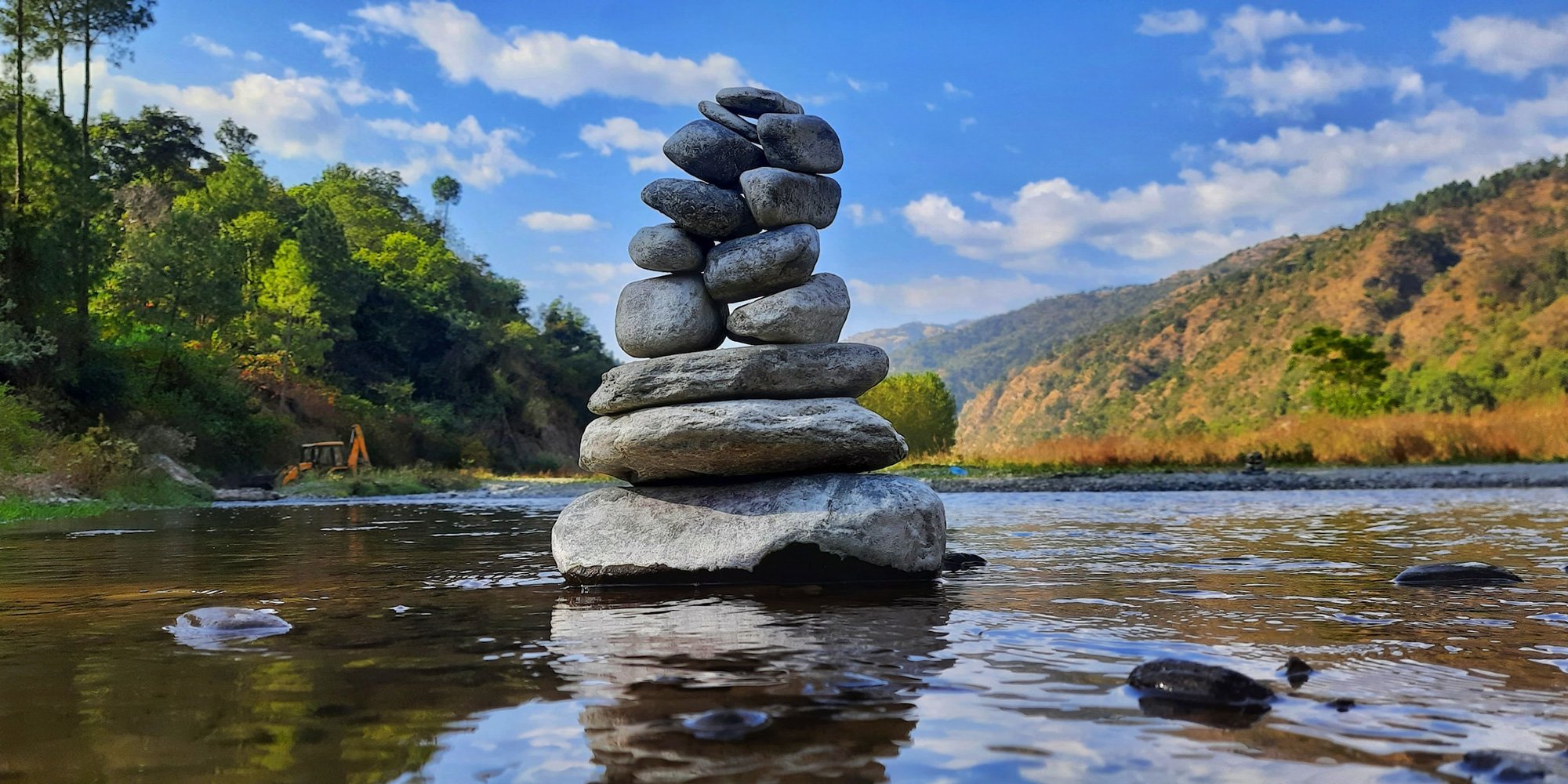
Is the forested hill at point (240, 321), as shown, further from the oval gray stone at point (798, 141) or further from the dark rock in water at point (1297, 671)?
the dark rock in water at point (1297, 671)

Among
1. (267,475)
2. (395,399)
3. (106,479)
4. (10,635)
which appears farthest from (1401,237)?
(10,635)

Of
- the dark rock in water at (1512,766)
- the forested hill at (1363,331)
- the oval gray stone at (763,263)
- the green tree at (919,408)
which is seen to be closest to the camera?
the dark rock in water at (1512,766)

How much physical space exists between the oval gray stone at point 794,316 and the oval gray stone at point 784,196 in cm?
58

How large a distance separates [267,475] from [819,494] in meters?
32.5

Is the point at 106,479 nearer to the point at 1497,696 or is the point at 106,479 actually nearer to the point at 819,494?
the point at 819,494

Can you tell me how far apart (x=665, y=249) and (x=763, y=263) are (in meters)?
0.86

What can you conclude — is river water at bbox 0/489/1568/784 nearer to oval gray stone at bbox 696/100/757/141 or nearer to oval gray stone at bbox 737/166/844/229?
oval gray stone at bbox 737/166/844/229

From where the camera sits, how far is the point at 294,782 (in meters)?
2.81

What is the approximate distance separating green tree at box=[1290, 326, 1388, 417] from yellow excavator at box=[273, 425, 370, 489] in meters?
41.6

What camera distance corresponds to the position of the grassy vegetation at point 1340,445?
2834cm

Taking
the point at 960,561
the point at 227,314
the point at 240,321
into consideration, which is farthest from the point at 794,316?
the point at 240,321

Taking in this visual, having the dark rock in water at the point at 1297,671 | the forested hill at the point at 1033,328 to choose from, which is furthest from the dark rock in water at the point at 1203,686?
the forested hill at the point at 1033,328

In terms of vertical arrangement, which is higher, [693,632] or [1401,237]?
[1401,237]

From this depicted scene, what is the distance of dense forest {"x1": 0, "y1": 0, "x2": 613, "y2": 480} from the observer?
94.1 ft
